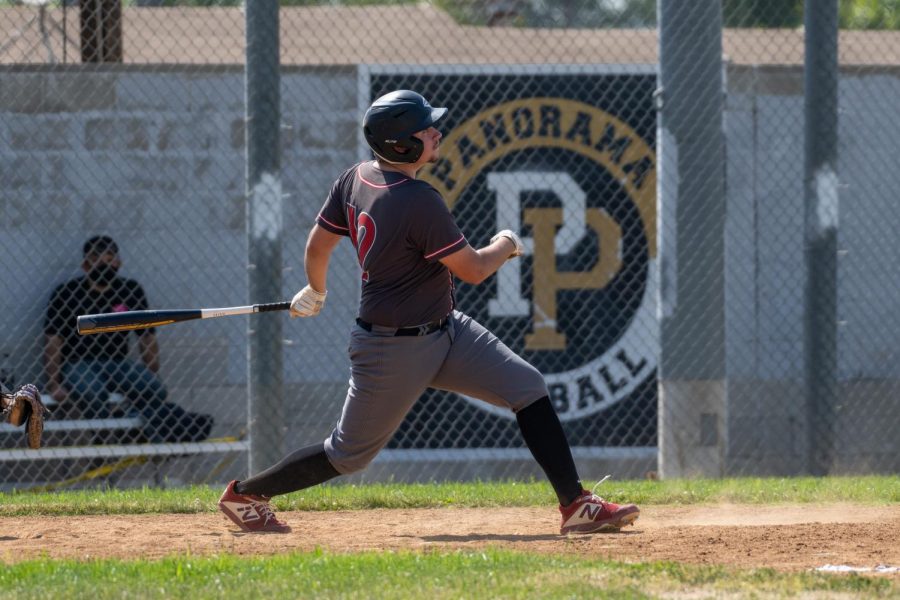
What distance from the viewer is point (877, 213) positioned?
9.75 m

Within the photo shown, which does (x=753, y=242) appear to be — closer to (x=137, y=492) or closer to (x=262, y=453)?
(x=262, y=453)

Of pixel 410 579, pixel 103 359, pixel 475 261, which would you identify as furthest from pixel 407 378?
pixel 103 359

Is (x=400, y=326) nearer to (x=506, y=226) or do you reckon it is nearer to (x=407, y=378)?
(x=407, y=378)

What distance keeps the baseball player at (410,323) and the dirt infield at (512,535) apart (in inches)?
11.2

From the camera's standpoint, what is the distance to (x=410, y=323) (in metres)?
5.28

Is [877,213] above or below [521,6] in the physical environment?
below

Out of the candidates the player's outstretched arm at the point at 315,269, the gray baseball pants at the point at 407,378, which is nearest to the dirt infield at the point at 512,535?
the gray baseball pants at the point at 407,378

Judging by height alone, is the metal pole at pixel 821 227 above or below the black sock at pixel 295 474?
above

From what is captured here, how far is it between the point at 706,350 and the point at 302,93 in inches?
123

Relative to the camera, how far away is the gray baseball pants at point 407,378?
17.3 ft

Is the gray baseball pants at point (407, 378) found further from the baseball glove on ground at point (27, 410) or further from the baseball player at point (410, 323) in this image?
the baseball glove on ground at point (27, 410)

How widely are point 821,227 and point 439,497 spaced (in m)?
2.97

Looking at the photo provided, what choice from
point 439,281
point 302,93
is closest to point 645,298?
point 302,93

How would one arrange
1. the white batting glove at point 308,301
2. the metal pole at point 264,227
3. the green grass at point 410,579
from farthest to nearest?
the metal pole at point 264,227 → the white batting glove at point 308,301 → the green grass at point 410,579
